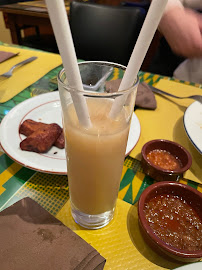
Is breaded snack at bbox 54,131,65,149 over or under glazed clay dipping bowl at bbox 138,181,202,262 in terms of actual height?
over

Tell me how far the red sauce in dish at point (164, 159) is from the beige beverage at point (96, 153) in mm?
187

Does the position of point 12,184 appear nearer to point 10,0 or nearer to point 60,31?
point 60,31

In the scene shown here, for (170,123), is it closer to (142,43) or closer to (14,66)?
(142,43)

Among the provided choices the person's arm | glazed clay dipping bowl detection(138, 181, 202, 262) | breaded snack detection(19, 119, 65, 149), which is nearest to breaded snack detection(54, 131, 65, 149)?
breaded snack detection(19, 119, 65, 149)

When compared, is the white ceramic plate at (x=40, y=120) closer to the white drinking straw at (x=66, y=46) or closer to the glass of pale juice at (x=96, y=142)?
the glass of pale juice at (x=96, y=142)

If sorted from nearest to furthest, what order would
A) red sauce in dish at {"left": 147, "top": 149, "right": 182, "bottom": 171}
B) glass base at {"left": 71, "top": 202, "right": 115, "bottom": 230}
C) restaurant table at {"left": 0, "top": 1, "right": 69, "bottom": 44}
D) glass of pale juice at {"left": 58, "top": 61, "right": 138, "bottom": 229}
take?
glass of pale juice at {"left": 58, "top": 61, "right": 138, "bottom": 229}, glass base at {"left": 71, "top": 202, "right": 115, "bottom": 230}, red sauce in dish at {"left": 147, "top": 149, "right": 182, "bottom": 171}, restaurant table at {"left": 0, "top": 1, "right": 69, "bottom": 44}

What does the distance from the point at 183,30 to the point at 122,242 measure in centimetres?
94

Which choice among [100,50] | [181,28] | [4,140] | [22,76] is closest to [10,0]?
[100,50]

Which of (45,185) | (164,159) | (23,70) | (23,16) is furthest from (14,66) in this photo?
(23,16)

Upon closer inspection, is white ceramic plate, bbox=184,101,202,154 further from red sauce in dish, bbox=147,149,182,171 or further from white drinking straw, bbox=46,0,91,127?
white drinking straw, bbox=46,0,91,127

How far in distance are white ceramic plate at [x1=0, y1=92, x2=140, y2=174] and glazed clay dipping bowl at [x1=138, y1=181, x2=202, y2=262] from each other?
0.15m

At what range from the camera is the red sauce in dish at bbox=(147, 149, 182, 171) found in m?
0.65

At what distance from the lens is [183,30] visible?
1.03 meters

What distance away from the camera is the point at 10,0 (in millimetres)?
3838
